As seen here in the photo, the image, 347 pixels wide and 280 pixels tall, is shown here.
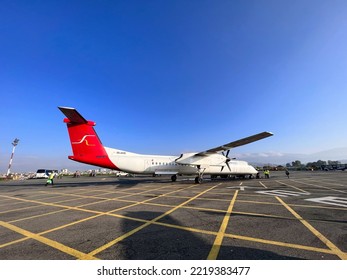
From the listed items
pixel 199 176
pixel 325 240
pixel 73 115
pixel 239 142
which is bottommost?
pixel 325 240

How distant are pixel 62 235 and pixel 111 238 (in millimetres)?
1518

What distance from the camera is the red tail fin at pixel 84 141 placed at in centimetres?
1767

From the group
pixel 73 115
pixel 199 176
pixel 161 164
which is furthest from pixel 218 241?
pixel 161 164

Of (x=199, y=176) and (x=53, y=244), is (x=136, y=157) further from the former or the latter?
(x=53, y=244)

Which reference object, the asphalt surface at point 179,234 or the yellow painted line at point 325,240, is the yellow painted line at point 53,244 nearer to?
the asphalt surface at point 179,234

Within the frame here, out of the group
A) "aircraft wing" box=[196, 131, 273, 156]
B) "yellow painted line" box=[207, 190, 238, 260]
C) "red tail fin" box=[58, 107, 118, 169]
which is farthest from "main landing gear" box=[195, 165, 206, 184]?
"yellow painted line" box=[207, 190, 238, 260]

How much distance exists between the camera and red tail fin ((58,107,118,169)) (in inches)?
696

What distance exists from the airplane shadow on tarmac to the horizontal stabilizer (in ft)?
46.6

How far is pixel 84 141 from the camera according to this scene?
59.4ft

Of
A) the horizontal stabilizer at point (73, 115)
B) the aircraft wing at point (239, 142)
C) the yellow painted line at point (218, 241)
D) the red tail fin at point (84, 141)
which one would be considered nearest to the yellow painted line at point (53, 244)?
the yellow painted line at point (218, 241)

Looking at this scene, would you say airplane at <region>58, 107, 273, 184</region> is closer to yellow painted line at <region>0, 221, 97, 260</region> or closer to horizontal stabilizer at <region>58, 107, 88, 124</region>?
horizontal stabilizer at <region>58, 107, 88, 124</region>

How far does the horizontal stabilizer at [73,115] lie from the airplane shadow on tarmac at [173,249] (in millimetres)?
14206

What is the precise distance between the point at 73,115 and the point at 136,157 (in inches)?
315
